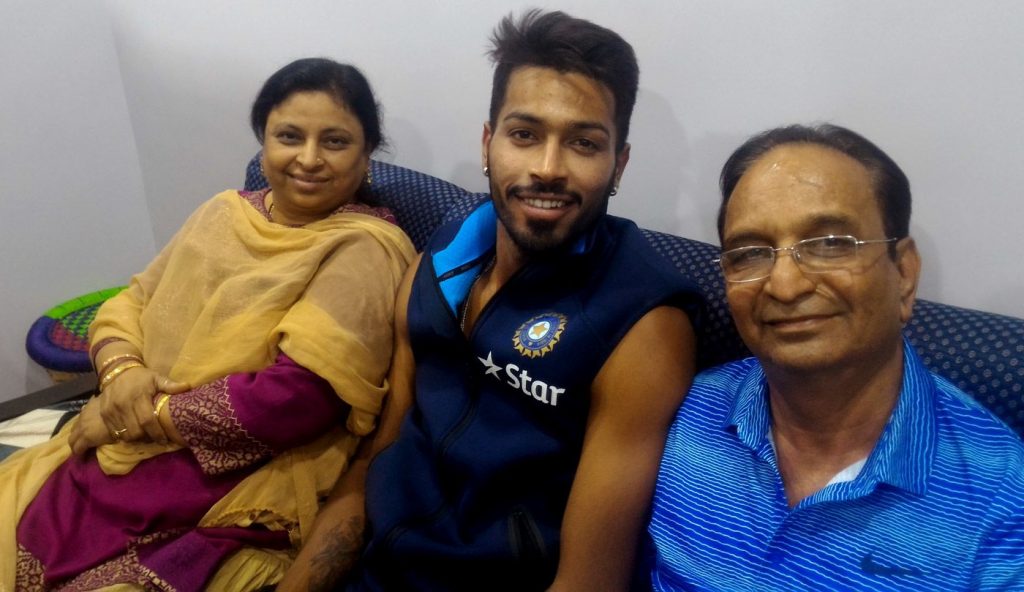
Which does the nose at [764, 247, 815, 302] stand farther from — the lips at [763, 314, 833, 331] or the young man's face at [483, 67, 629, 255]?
the young man's face at [483, 67, 629, 255]

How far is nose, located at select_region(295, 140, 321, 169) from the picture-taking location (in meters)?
1.57

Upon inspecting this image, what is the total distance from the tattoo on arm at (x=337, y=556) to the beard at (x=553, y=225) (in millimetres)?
638

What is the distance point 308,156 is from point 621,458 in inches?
37.0

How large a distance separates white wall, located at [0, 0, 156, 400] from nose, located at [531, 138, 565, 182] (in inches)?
92.2

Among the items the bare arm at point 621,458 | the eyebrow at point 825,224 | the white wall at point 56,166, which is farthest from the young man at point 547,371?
the white wall at point 56,166

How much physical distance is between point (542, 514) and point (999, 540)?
642 millimetres

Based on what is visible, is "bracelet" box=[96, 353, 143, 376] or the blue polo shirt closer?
the blue polo shirt

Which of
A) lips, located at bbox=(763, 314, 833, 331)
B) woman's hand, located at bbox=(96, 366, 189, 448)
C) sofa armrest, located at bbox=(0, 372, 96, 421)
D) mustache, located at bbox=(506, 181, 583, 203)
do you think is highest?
mustache, located at bbox=(506, 181, 583, 203)

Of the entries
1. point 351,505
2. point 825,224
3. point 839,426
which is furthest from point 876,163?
point 351,505

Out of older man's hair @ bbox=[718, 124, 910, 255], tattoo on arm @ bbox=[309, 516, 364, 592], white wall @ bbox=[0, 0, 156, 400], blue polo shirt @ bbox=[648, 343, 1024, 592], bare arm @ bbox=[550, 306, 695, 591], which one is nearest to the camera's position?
blue polo shirt @ bbox=[648, 343, 1024, 592]

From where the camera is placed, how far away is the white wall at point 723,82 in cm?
119

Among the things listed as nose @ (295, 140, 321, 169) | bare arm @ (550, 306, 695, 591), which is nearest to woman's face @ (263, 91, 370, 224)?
nose @ (295, 140, 321, 169)

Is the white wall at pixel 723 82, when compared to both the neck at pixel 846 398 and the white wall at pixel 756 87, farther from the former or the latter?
the neck at pixel 846 398

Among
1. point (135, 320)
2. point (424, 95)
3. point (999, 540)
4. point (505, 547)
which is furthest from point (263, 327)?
point (999, 540)
